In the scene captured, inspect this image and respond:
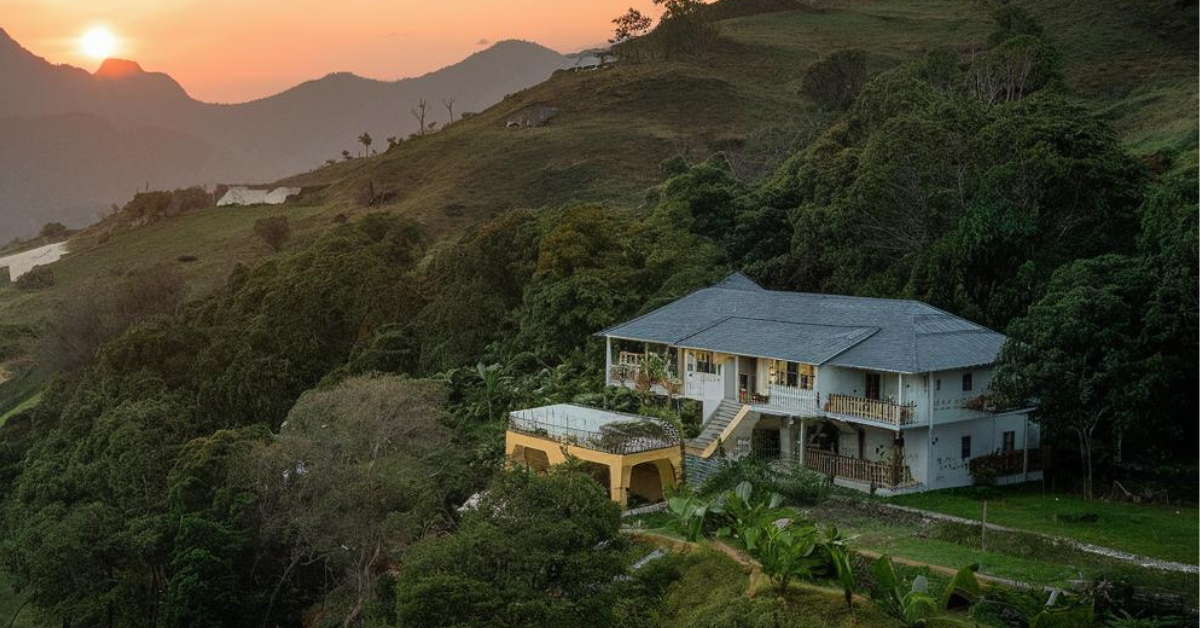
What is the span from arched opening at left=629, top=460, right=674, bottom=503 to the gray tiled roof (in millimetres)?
3479

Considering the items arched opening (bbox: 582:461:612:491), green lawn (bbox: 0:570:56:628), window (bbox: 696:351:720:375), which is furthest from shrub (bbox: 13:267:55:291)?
arched opening (bbox: 582:461:612:491)

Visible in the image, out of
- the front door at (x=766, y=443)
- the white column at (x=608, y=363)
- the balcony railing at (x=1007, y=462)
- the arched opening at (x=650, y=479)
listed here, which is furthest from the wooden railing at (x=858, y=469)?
the white column at (x=608, y=363)

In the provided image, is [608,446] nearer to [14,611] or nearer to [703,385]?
[703,385]

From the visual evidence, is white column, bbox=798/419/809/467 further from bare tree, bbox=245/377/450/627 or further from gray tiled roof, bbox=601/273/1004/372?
bare tree, bbox=245/377/450/627

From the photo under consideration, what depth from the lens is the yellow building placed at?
28.0 meters

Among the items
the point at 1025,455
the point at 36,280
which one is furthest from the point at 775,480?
the point at 36,280

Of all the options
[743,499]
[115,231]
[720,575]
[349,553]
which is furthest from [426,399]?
[115,231]

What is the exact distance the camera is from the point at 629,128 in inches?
3386

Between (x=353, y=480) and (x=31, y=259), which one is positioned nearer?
(x=353, y=480)

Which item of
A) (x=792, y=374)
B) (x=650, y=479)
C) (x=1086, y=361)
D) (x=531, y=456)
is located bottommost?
(x=650, y=479)

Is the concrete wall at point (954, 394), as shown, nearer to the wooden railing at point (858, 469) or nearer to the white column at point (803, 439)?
the wooden railing at point (858, 469)

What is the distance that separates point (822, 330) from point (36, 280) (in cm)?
6652

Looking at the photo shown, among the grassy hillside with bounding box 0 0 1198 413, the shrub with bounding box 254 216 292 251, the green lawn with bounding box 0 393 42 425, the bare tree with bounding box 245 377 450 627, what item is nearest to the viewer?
the bare tree with bounding box 245 377 450 627

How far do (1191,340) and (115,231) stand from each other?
82.6m
